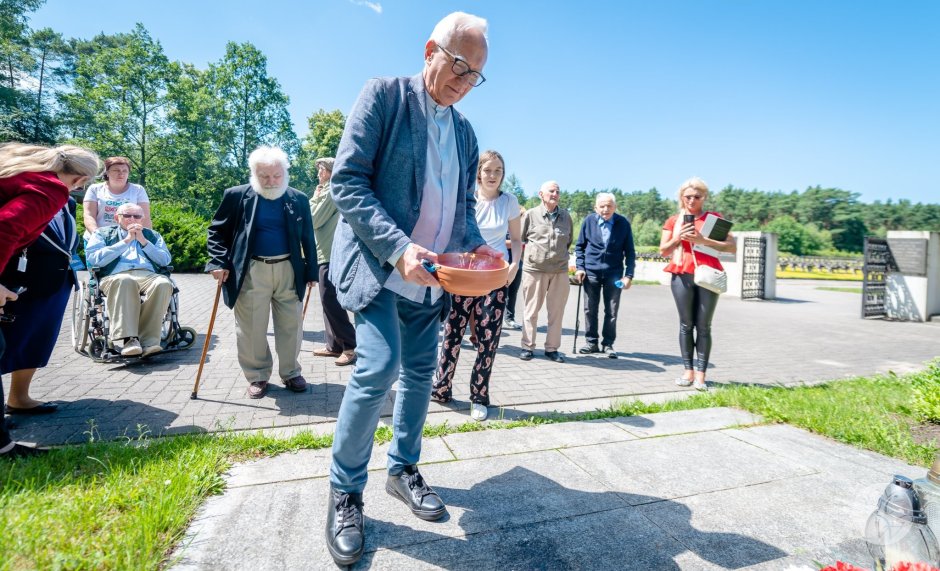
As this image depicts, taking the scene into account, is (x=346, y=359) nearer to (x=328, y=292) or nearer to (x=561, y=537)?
(x=328, y=292)

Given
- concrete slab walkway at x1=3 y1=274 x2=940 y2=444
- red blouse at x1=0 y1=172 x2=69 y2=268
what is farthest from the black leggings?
red blouse at x1=0 y1=172 x2=69 y2=268

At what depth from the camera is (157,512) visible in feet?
6.34

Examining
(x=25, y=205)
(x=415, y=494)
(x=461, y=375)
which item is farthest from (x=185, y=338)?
(x=415, y=494)

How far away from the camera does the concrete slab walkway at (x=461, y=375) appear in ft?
11.4

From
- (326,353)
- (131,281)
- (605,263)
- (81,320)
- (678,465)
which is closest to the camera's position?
(678,465)

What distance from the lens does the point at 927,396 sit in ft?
12.0

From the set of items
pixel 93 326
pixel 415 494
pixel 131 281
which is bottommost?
pixel 415 494

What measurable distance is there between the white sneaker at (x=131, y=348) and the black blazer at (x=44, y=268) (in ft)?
4.34

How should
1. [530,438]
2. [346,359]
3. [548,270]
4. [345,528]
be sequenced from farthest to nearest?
[548,270] → [346,359] → [530,438] → [345,528]

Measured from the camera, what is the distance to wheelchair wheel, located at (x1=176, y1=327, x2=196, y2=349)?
5715mm

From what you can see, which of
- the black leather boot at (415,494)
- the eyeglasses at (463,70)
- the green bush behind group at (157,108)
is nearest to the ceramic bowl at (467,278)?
the eyeglasses at (463,70)

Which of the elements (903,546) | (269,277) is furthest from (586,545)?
(269,277)

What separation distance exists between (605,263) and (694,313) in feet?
6.07

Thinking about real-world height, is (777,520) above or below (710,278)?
below
